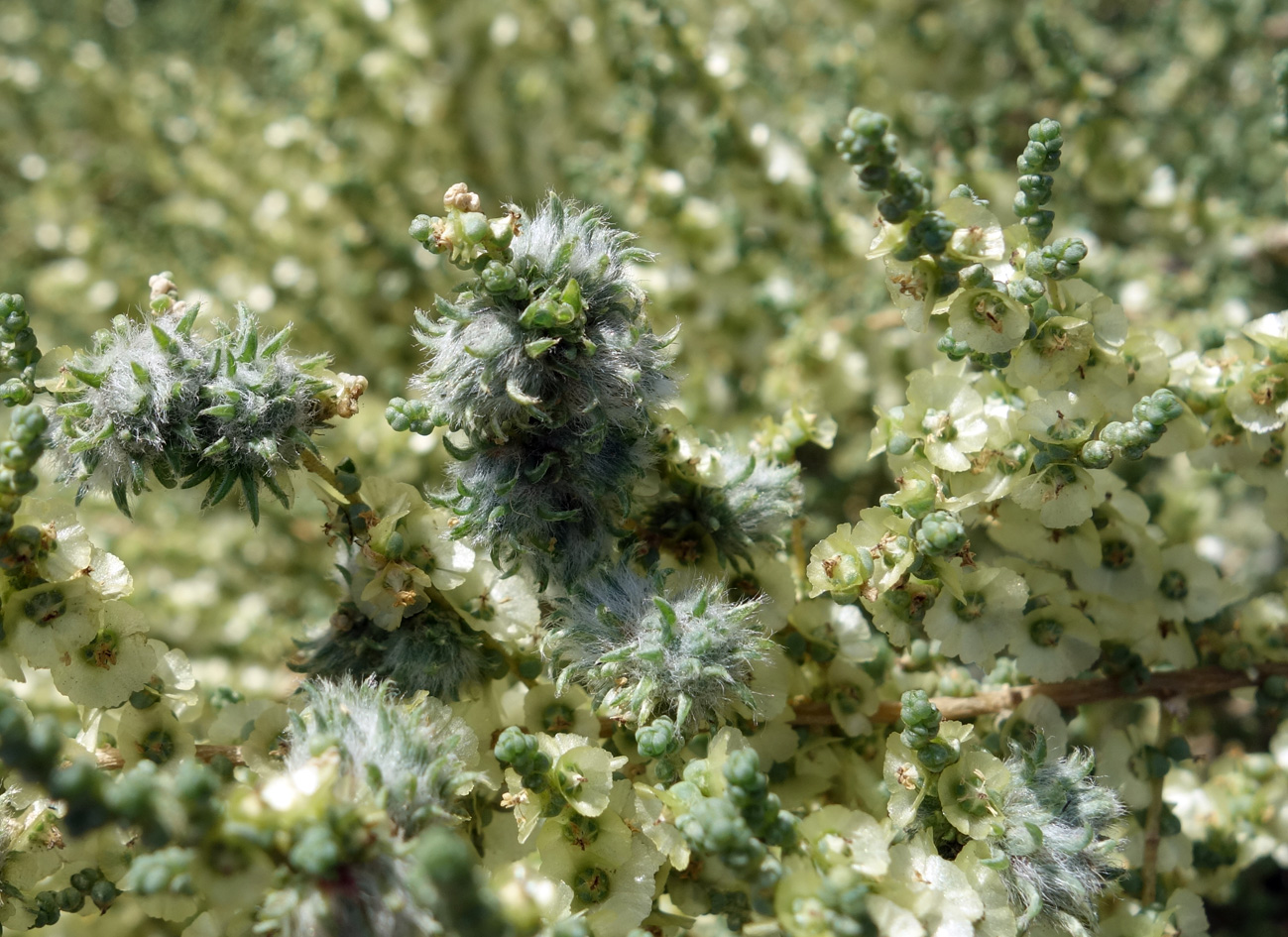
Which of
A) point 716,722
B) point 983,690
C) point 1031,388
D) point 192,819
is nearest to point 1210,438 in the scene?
point 1031,388

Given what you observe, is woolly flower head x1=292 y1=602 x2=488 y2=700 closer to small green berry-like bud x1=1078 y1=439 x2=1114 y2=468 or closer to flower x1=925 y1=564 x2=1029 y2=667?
flower x1=925 y1=564 x2=1029 y2=667

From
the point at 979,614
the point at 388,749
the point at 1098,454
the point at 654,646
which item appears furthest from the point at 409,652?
the point at 1098,454

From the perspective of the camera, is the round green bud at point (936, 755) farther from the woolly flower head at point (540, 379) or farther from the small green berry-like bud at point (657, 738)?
the woolly flower head at point (540, 379)

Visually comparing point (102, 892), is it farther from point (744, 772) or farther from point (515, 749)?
point (744, 772)

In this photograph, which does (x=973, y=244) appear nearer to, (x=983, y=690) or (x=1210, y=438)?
(x=1210, y=438)

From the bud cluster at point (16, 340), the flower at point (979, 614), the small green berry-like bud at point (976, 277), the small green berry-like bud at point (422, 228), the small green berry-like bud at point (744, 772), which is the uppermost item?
the small green berry-like bud at point (422, 228)

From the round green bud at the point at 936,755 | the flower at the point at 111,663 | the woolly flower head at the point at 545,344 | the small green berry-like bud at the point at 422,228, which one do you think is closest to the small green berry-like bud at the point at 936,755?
the round green bud at the point at 936,755
